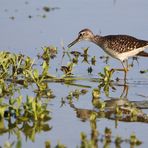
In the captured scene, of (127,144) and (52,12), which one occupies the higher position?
(52,12)

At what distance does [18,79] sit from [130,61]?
278 centimetres

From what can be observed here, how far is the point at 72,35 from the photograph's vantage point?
49.0ft

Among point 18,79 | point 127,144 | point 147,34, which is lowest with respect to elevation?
point 127,144

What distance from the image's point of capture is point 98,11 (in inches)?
654

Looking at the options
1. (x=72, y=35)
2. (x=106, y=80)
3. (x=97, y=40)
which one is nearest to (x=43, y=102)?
(x=106, y=80)

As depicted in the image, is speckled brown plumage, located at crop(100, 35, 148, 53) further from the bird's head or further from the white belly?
the bird's head

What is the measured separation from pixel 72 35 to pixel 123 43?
215 cm

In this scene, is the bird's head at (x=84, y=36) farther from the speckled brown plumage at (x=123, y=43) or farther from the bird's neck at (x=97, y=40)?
the speckled brown plumage at (x=123, y=43)

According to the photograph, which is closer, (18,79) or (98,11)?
(18,79)

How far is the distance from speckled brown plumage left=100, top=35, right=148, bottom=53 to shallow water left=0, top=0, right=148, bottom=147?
38cm

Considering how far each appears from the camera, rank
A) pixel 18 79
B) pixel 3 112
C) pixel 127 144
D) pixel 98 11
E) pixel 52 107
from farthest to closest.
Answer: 1. pixel 98 11
2. pixel 18 79
3. pixel 52 107
4. pixel 3 112
5. pixel 127 144

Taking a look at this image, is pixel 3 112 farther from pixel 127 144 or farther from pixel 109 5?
pixel 109 5

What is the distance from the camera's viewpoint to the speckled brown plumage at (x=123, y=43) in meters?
12.8

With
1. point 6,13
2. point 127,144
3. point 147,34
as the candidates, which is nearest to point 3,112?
point 127,144
